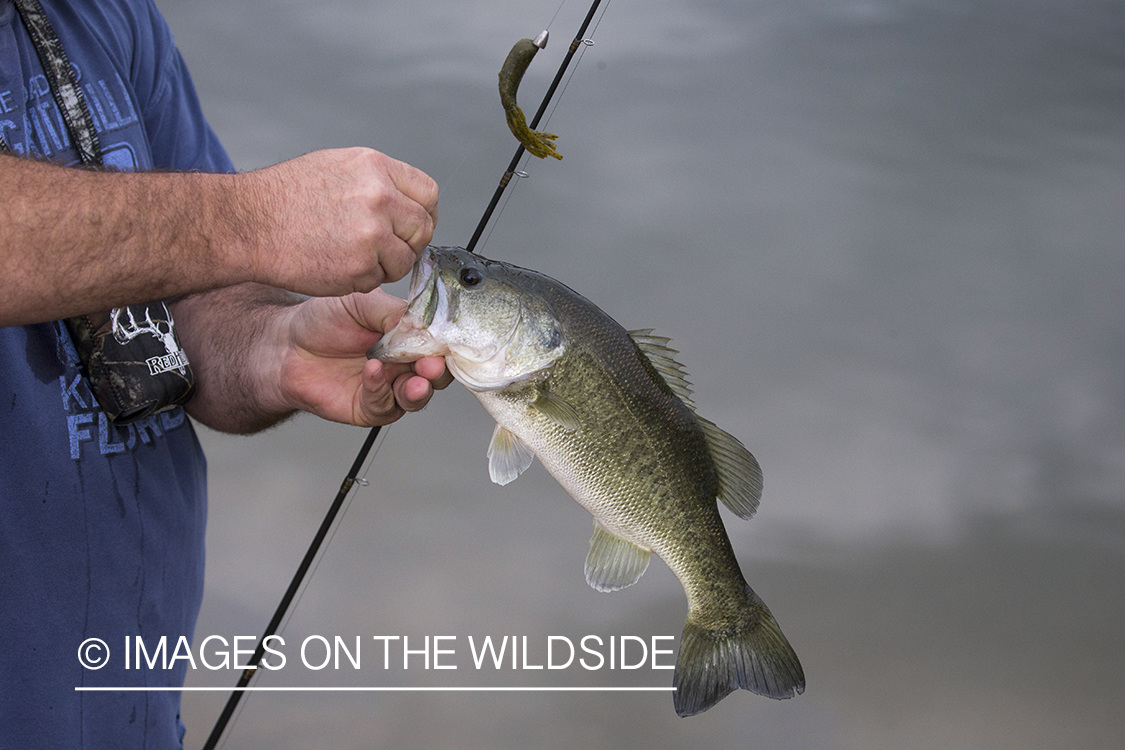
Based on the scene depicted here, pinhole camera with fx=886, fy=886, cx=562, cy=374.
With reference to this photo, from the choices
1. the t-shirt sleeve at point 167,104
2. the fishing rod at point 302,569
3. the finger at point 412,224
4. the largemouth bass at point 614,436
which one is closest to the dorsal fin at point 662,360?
the largemouth bass at point 614,436

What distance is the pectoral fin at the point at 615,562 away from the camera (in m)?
1.42

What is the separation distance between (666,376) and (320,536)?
94 centimetres

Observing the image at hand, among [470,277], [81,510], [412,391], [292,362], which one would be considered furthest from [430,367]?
[81,510]

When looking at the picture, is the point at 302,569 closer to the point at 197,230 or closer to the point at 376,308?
the point at 376,308

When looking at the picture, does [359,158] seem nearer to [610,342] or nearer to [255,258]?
[255,258]

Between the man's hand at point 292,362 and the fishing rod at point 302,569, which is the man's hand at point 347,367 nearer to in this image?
the man's hand at point 292,362

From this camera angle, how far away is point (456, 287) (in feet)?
4.30

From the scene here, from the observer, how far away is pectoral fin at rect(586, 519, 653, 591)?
1.42 m

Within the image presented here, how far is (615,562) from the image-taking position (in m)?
1.43

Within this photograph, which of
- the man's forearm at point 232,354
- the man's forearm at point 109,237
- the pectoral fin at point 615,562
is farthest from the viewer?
the man's forearm at point 232,354

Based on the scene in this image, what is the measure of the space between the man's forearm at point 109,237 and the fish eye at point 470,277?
0.35 meters

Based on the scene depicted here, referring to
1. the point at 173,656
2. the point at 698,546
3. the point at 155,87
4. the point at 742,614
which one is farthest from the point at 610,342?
the point at 155,87

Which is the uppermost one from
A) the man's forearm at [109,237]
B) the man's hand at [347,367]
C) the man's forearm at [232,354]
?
the man's forearm at [109,237]

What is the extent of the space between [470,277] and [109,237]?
19.7 inches
